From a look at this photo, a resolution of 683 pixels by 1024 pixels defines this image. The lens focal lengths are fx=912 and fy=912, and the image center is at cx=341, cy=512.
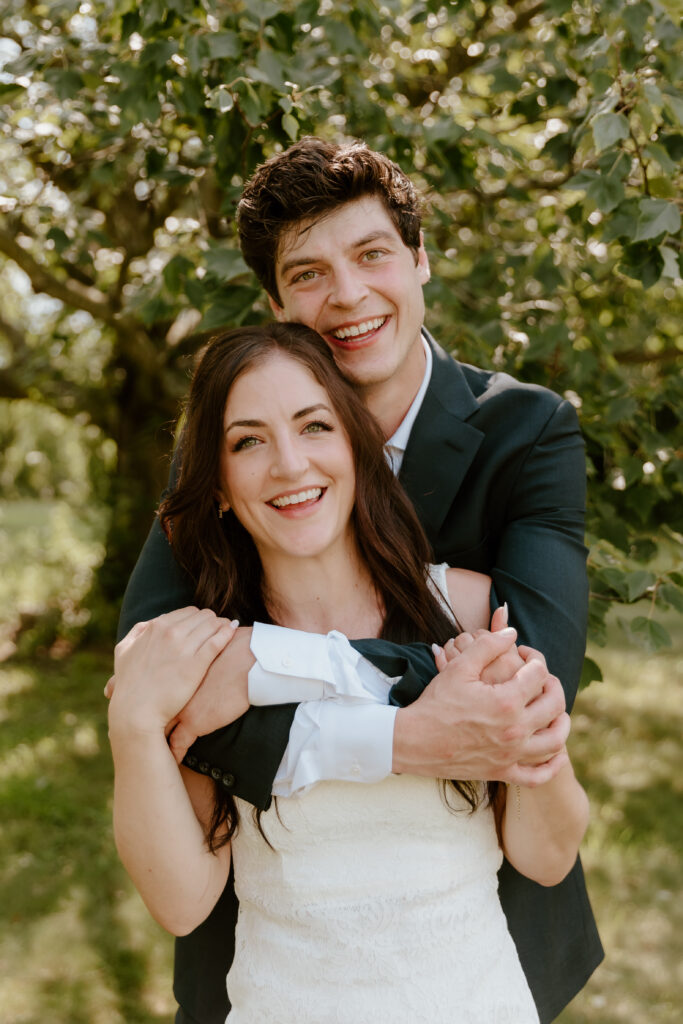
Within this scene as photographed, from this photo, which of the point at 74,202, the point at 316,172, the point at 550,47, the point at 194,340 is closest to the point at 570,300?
the point at 550,47

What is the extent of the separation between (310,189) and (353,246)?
172mm

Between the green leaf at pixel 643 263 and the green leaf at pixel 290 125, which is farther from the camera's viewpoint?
the green leaf at pixel 643 263

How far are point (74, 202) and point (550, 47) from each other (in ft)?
7.74

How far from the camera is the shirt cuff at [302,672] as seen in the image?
1734 mm

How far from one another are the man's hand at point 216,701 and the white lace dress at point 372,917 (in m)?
0.20

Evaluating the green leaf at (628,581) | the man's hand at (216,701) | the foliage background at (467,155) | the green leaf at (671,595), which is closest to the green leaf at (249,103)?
the foliage background at (467,155)

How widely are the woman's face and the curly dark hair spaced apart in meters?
0.48

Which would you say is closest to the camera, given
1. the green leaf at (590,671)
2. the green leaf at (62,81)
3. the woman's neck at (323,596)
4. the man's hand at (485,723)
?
the man's hand at (485,723)

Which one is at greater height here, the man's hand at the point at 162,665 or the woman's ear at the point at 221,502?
the woman's ear at the point at 221,502

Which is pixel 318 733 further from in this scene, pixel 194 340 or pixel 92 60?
pixel 194 340

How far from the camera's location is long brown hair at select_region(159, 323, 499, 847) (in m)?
1.98

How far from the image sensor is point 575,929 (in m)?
2.31

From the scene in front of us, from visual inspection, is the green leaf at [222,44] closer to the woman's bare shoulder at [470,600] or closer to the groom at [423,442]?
the groom at [423,442]

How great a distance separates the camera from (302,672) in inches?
68.0
